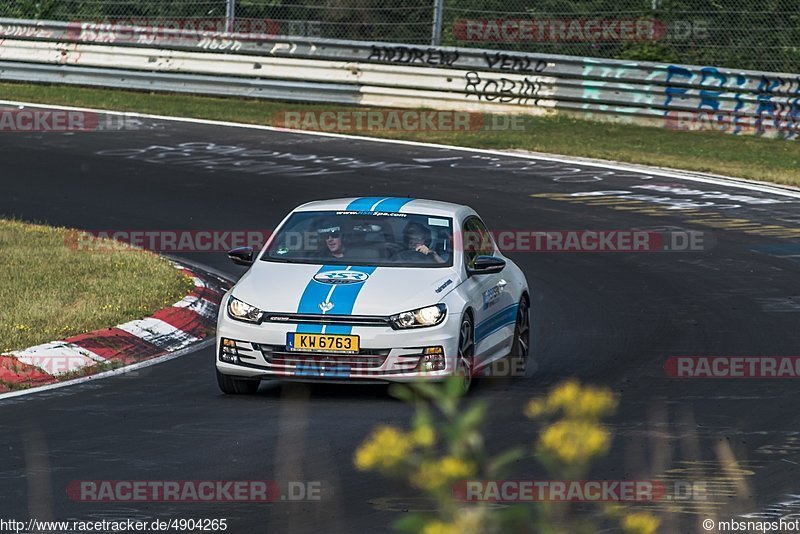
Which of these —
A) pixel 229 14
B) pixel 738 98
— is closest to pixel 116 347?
pixel 738 98

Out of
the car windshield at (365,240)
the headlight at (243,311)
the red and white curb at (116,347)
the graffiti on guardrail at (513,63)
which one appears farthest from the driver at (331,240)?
the graffiti on guardrail at (513,63)

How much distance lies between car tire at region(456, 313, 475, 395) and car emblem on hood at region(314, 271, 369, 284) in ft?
2.44

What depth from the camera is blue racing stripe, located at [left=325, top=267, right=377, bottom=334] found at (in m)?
9.30

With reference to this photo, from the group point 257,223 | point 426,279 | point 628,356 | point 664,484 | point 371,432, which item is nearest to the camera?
point 664,484

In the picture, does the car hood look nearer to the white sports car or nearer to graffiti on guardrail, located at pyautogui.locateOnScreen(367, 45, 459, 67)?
the white sports car

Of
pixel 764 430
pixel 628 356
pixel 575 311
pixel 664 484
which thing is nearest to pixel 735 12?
pixel 575 311

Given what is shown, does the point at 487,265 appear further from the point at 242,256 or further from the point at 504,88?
the point at 504,88

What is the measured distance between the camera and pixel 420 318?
9.41 m

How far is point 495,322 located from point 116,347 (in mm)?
2890

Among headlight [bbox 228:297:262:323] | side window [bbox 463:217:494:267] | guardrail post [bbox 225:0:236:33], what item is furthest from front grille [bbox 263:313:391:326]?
guardrail post [bbox 225:0:236:33]

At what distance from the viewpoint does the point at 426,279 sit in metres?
9.84

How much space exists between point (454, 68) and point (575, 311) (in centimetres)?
1265

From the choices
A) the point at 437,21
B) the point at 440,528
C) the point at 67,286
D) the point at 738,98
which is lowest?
the point at 67,286

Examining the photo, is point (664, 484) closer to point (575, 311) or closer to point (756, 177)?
point (575, 311)
